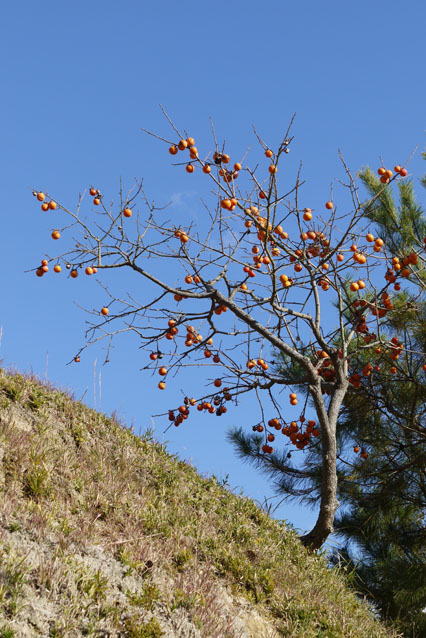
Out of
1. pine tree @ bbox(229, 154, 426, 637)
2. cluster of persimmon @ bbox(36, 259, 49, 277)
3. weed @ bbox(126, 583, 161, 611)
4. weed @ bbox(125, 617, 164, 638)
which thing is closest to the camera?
weed @ bbox(125, 617, 164, 638)

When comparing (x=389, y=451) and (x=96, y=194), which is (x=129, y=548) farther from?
(x=389, y=451)

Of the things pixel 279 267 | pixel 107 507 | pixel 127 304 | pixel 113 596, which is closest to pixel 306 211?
pixel 279 267

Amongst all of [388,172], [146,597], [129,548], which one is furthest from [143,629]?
[388,172]

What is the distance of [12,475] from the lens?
A: 182 inches

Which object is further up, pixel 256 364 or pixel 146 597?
pixel 256 364

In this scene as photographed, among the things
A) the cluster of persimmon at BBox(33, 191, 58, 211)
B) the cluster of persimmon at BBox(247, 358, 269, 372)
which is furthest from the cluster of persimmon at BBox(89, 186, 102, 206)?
the cluster of persimmon at BBox(247, 358, 269, 372)

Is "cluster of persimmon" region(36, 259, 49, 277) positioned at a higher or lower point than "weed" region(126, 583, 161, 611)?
higher

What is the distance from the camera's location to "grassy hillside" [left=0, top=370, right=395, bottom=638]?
12.0ft

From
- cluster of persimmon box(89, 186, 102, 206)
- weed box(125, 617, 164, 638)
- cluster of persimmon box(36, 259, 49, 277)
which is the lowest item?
weed box(125, 617, 164, 638)

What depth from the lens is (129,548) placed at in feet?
14.5

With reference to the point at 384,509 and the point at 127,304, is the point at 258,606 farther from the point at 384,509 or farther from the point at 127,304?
the point at 384,509

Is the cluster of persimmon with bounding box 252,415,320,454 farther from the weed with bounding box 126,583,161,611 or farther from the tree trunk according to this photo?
the weed with bounding box 126,583,161,611

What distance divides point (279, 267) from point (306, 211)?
2.28ft

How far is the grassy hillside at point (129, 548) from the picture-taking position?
12.0 ft
